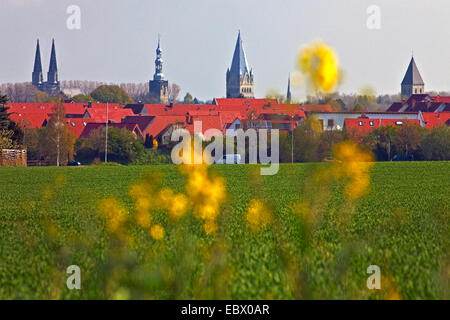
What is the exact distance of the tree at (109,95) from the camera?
17600cm

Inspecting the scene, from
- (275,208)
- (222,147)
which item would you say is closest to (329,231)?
(275,208)

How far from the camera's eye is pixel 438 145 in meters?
70.5

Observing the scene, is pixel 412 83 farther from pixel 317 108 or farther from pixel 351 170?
pixel 317 108

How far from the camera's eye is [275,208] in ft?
72.6

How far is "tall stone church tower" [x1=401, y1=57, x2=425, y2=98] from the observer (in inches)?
5679

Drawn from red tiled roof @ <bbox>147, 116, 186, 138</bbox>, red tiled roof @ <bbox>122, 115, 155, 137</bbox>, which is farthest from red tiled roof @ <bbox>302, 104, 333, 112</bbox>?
red tiled roof @ <bbox>122, 115, 155, 137</bbox>

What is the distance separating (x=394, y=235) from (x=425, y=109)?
10000cm

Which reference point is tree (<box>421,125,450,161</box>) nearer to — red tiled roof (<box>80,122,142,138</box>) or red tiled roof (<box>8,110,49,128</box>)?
red tiled roof (<box>80,122,142,138</box>)

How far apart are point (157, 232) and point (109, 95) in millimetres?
164885

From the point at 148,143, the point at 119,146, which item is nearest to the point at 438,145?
the point at 148,143

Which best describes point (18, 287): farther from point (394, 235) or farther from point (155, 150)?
point (155, 150)
